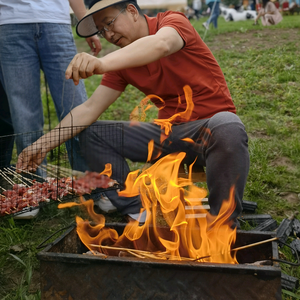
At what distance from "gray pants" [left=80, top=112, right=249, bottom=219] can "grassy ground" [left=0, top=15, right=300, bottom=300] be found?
596mm

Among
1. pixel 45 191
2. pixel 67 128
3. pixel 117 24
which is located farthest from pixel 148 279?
pixel 117 24

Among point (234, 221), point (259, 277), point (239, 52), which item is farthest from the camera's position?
point (239, 52)

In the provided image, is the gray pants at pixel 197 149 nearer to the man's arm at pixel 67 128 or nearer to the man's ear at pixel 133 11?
the man's arm at pixel 67 128

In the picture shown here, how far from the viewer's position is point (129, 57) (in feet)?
7.02

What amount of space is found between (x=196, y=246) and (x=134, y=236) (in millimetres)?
389

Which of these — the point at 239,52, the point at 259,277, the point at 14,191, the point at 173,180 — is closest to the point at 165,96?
the point at 173,180

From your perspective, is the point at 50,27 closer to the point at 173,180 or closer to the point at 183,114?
the point at 183,114

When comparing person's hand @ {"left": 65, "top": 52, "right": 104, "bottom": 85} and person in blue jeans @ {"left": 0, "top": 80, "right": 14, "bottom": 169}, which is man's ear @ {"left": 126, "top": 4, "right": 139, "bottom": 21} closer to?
person's hand @ {"left": 65, "top": 52, "right": 104, "bottom": 85}

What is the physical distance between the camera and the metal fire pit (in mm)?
1665

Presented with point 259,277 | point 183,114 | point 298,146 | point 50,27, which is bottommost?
point 298,146

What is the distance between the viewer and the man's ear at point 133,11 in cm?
262

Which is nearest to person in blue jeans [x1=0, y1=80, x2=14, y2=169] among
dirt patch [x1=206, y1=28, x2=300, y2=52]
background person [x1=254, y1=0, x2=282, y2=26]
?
dirt patch [x1=206, y1=28, x2=300, y2=52]

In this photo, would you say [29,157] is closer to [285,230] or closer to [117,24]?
[117,24]

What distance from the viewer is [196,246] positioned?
224 centimetres
